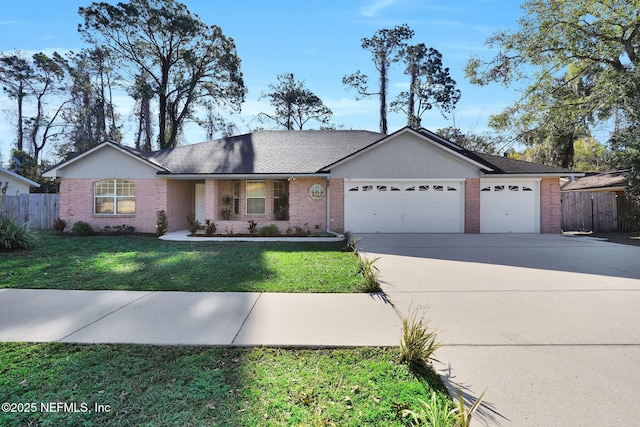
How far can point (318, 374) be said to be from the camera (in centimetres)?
310

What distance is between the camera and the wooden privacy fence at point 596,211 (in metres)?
16.2

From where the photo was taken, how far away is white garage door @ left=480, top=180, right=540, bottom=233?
15.2 m

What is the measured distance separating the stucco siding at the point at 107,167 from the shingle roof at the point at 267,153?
1.19m

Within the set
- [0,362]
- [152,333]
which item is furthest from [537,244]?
[0,362]

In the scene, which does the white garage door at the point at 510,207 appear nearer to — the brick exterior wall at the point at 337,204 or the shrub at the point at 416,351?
the brick exterior wall at the point at 337,204

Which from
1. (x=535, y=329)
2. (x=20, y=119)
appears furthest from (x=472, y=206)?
(x=20, y=119)

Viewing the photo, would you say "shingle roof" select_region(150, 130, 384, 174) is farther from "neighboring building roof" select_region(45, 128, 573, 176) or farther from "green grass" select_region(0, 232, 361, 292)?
"green grass" select_region(0, 232, 361, 292)

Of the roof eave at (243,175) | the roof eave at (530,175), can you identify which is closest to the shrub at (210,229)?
the roof eave at (243,175)

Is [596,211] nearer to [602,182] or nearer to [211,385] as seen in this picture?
[602,182]

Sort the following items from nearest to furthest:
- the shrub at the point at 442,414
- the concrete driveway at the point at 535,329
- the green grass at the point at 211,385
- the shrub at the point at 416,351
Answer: the shrub at the point at 442,414 < the green grass at the point at 211,385 < the concrete driveway at the point at 535,329 < the shrub at the point at 416,351

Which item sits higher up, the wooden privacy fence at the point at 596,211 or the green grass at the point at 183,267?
the wooden privacy fence at the point at 596,211

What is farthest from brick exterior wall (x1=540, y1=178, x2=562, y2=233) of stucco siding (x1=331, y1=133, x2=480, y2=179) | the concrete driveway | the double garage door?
the concrete driveway

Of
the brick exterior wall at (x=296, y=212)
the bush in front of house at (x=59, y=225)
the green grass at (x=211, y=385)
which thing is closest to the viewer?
the green grass at (x=211, y=385)

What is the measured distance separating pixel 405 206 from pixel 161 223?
11.5 meters
